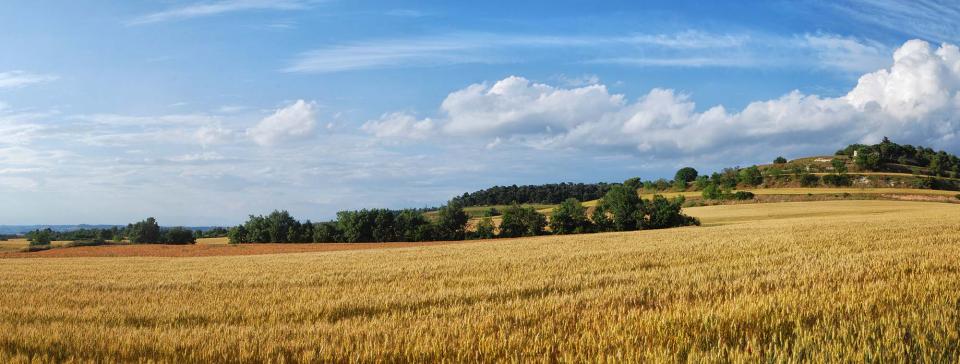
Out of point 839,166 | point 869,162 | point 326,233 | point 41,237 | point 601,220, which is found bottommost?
point 326,233

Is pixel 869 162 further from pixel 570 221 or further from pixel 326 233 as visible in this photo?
pixel 326 233

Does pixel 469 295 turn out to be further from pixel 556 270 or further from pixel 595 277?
pixel 556 270

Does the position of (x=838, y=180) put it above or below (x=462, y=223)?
above

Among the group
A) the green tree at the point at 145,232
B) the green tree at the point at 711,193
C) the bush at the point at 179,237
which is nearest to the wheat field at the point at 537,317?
the bush at the point at 179,237

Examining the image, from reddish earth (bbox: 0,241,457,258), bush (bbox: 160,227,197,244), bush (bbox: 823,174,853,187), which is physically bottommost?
reddish earth (bbox: 0,241,457,258)

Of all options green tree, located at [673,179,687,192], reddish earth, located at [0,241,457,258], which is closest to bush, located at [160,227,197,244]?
reddish earth, located at [0,241,457,258]

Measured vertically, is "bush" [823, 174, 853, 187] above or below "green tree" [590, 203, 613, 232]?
above

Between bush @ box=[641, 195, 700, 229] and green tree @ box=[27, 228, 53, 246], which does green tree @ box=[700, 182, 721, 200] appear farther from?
green tree @ box=[27, 228, 53, 246]

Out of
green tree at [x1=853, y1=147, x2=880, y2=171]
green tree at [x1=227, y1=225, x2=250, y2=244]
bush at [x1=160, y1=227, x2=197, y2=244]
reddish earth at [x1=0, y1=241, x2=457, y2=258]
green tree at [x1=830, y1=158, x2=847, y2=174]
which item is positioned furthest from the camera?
green tree at [x1=853, y1=147, x2=880, y2=171]

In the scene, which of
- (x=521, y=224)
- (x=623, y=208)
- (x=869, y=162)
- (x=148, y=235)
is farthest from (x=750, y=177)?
(x=148, y=235)

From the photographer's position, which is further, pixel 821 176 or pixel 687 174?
pixel 687 174

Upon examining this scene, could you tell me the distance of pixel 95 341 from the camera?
7.32 m

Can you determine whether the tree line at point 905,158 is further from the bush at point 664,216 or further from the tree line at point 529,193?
the bush at point 664,216

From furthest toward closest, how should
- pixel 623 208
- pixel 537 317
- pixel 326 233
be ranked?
pixel 326 233, pixel 623 208, pixel 537 317
